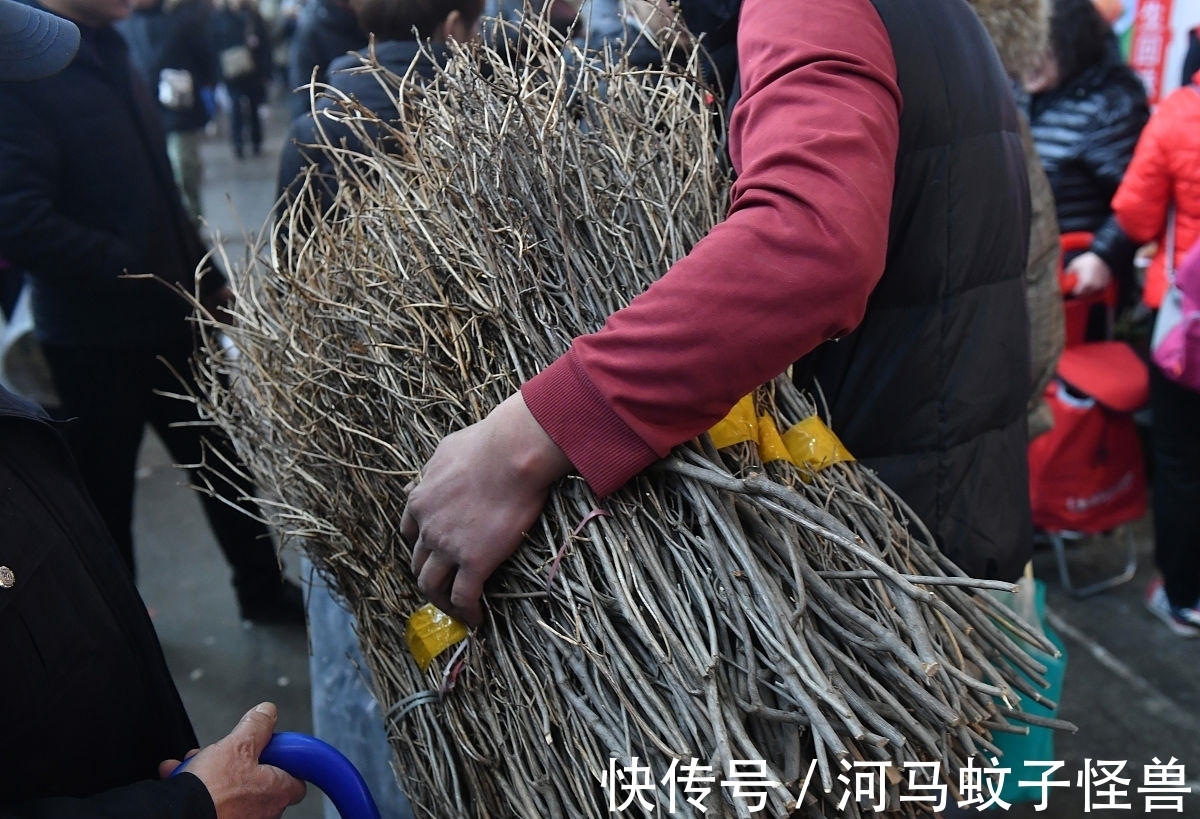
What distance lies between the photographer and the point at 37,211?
2410mm

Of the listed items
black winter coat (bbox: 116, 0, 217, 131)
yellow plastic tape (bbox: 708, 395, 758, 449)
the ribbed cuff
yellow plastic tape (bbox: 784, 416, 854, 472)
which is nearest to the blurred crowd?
yellow plastic tape (bbox: 784, 416, 854, 472)

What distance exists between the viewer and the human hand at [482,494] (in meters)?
1.10

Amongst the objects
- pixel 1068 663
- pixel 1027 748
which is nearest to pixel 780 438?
pixel 1027 748

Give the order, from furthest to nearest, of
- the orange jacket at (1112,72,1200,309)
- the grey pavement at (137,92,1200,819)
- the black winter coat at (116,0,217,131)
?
the black winter coat at (116,0,217,131)
the orange jacket at (1112,72,1200,309)
the grey pavement at (137,92,1200,819)

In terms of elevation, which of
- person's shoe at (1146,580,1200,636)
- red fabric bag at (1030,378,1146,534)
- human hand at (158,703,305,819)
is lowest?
person's shoe at (1146,580,1200,636)

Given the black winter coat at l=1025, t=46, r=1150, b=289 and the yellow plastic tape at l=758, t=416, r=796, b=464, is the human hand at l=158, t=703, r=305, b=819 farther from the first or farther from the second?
the black winter coat at l=1025, t=46, r=1150, b=289

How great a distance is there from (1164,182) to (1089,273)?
0.37 m

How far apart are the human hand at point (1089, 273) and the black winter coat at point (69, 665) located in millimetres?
3184

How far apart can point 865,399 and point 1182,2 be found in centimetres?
474

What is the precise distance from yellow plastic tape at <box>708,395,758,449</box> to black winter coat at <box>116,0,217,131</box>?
18.4 feet

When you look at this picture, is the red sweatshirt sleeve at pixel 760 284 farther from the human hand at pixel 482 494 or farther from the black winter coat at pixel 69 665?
the black winter coat at pixel 69 665

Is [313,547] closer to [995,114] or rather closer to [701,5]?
[701,5]

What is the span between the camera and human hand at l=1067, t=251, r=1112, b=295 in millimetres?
3410

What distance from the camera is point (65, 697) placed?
111 cm
